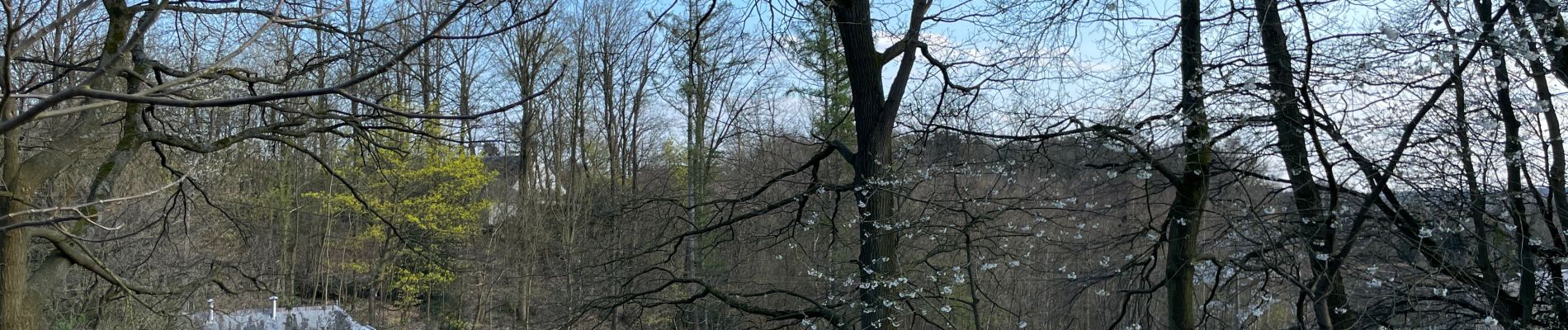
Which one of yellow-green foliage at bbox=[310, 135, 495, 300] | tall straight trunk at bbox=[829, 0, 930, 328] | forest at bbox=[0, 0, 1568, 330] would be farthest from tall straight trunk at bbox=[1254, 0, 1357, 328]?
yellow-green foliage at bbox=[310, 135, 495, 300]

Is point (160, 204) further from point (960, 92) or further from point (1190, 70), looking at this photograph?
point (1190, 70)

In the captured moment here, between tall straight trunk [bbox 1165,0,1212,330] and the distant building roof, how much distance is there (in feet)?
35.4

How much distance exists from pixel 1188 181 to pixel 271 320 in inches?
647

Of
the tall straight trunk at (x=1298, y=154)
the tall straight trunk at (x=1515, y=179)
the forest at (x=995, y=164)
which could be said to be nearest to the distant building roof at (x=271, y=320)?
the forest at (x=995, y=164)

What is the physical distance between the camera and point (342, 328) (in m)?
15.5

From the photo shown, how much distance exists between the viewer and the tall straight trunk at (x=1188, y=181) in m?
5.62

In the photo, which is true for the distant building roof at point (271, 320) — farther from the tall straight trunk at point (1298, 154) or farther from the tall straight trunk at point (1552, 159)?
the tall straight trunk at point (1552, 159)

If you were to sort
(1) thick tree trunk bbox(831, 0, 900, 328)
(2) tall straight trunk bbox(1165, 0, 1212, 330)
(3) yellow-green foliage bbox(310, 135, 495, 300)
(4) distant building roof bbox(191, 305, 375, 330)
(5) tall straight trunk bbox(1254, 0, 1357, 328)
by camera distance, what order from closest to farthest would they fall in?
(5) tall straight trunk bbox(1254, 0, 1357, 328), (2) tall straight trunk bbox(1165, 0, 1212, 330), (1) thick tree trunk bbox(831, 0, 900, 328), (4) distant building roof bbox(191, 305, 375, 330), (3) yellow-green foliage bbox(310, 135, 495, 300)

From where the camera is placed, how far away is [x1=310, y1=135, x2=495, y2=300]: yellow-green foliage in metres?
23.0

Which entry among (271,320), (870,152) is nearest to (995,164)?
(870,152)

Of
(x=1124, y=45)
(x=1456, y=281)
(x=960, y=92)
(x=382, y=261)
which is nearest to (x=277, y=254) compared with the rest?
(x=382, y=261)

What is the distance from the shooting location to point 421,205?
23609 mm

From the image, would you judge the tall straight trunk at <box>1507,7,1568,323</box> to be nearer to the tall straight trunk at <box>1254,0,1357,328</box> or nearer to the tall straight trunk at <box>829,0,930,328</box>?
the tall straight trunk at <box>1254,0,1357,328</box>

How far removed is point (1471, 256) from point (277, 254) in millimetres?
23976
